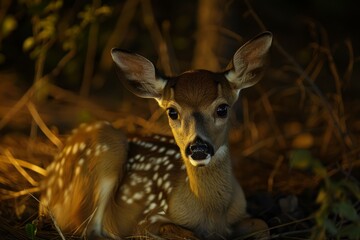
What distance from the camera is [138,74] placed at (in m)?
4.71

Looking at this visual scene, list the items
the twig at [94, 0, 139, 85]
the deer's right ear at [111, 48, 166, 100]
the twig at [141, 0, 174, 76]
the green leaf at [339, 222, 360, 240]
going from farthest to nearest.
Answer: the twig at [94, 0, 139, 85] → the twig at [141, 0, 174, 76] → the deer's right ear at [111, 48, 166, 100] → the green leaf at [339, 222, 360, 240]

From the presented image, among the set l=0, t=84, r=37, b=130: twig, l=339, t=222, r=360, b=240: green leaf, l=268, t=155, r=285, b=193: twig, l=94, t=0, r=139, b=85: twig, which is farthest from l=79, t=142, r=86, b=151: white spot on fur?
l=94, t=0, r=139, b=85: twig

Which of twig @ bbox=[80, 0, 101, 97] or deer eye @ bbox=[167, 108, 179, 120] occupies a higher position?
deer eye @ bbox=[167, 108, 179, 120]

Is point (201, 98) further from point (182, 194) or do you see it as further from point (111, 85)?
point (111, 85)

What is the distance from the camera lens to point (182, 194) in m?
4.57

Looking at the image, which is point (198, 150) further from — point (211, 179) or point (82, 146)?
point (82, 146)

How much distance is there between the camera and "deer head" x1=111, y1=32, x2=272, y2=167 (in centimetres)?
419

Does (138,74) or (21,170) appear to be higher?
(138,74)

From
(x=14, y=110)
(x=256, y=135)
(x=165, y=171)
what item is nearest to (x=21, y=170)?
(x=165, y=171)

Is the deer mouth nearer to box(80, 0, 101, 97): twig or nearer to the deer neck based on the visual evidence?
the deer neck

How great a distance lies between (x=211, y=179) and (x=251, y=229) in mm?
388

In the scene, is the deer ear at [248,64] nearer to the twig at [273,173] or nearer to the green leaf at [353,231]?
the twig at [273,173]

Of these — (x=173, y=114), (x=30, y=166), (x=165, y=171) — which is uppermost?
(x=173, y=114)

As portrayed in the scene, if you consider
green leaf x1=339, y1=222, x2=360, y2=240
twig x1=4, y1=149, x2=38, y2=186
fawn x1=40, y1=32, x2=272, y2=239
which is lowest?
twig x1=4, y1=149, x2=38, y2=186
